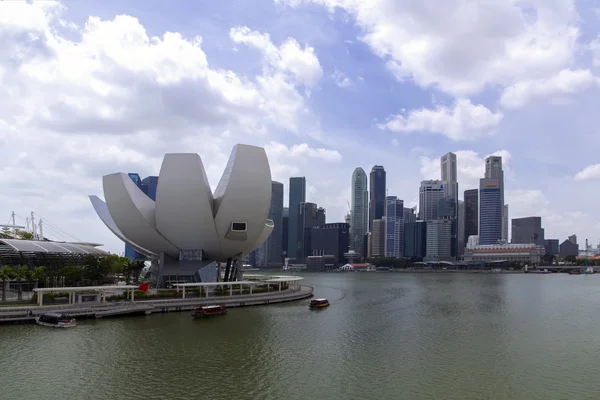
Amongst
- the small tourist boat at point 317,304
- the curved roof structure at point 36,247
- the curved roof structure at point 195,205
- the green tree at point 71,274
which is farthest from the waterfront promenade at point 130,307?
the curved roof structure at point 36,247

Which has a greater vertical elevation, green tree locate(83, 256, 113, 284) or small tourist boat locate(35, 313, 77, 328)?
green tree locate(83, 256, 113, 284)

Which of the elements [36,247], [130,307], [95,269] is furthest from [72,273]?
[130,307]

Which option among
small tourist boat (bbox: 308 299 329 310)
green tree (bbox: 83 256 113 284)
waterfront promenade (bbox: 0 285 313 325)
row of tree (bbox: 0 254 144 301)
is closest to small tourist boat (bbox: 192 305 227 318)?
waterfront promenade (bbox: 0 285 313 325)

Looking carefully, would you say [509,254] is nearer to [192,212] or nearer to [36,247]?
[192,212]

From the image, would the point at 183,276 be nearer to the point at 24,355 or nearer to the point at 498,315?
the point at 24,355

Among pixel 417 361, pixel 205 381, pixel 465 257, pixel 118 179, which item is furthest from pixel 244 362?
pixel 465 257

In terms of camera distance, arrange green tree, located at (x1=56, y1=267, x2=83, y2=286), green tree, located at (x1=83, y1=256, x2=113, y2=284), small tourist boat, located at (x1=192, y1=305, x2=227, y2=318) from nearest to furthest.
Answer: small tourist boat, located at (x1=192, y1=305, x2=227, y2=318) → green tree, located at (x1=56, y1=267, x2=83, y2=286) → green tree, located at (x1=83, y1=256, x2=113, y2=284)

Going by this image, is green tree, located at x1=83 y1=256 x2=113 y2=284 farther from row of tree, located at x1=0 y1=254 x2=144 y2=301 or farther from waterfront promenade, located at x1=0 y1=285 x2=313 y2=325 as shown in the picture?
waterfront promenade, located at x1=0 y1=285 x2=313 y2=325
